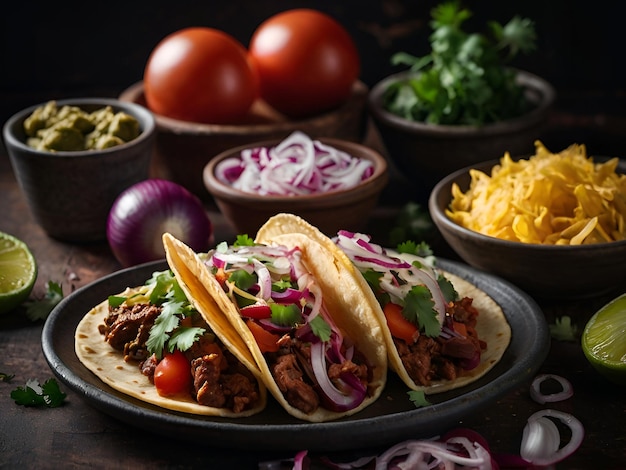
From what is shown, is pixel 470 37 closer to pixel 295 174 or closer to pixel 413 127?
pixel 413 127

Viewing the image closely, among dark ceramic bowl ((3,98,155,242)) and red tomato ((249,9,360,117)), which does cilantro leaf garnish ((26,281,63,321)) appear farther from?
red tomato ((249,9,360,117))

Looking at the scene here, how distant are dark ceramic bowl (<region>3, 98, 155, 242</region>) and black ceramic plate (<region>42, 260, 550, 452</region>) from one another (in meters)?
1.18

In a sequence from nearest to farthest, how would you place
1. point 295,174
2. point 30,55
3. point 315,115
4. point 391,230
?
point 295,174 < point 391,230 < point 315,115 < point 30,55

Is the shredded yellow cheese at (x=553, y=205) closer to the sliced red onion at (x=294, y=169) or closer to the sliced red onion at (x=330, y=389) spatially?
the sliced red onion at (x=294, y=169)

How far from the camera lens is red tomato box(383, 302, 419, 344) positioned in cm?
285

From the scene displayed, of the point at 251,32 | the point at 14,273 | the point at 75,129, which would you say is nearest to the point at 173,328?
the point at 14,273

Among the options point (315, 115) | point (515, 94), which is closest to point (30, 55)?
point (315, 115)

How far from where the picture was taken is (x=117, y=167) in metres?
4.21

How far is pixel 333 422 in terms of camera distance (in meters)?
2.60

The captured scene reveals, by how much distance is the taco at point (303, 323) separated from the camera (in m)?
2.68

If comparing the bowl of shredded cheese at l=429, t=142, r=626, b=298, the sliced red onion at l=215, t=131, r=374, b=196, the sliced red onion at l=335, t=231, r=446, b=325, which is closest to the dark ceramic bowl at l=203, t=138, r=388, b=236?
the sliced red onion at l=215, t=131, r=374, b=196

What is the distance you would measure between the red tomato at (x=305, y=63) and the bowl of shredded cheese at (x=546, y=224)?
1356 millimetres

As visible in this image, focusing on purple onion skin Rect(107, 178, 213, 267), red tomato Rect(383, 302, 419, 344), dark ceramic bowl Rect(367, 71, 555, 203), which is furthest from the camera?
dark ceramic bowl Rect(367, 71, 555, 203)

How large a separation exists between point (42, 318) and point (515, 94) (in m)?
2.56
